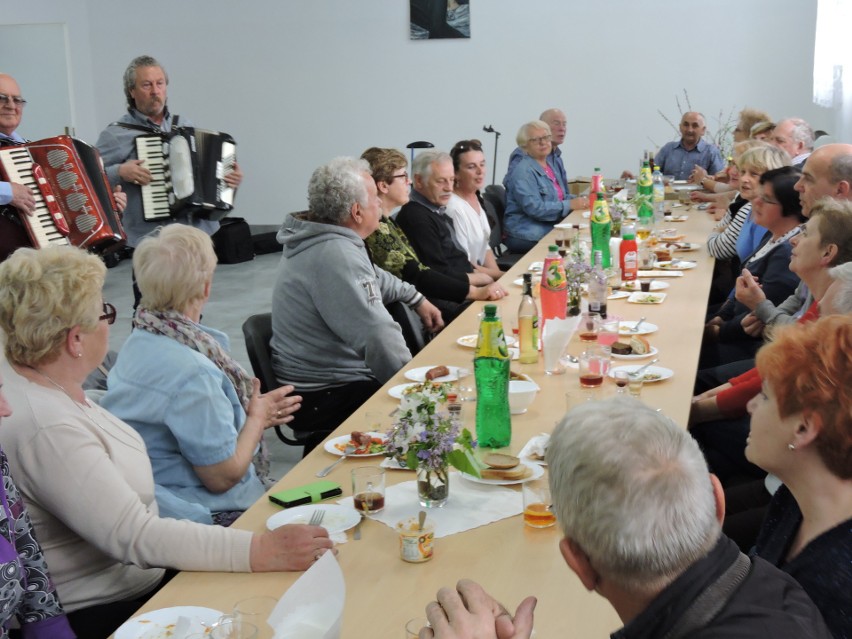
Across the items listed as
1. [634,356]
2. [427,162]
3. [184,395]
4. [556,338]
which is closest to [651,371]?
[634,356]

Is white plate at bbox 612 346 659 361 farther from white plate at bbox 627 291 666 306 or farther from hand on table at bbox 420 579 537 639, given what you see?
hand on table at bbox 420 579 537 639

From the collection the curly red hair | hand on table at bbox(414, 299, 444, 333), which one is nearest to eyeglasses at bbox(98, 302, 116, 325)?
the curly red hair

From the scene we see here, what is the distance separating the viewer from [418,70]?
35.0 ft

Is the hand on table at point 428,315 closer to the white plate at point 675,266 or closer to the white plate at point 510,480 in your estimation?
Result: the white plate at point 675,266

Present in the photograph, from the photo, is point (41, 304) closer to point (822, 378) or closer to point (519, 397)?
point (519, 397)

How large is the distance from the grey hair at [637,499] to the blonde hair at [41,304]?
49.5 inches

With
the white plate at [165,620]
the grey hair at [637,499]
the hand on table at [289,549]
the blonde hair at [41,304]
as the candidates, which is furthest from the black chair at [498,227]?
the grey hair at [637,499]

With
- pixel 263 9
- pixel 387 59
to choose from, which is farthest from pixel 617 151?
pixel 263 9

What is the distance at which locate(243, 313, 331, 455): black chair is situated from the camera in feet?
10.9

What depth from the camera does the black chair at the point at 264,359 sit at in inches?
131

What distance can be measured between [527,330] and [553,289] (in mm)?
508

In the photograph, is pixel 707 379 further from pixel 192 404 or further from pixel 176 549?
pixel 176 549

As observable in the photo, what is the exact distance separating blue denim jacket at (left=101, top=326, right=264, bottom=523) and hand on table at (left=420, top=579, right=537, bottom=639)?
1095mm

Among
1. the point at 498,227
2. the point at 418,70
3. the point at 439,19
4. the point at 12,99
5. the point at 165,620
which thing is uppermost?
the point at 439,19
